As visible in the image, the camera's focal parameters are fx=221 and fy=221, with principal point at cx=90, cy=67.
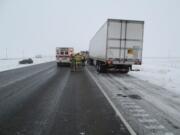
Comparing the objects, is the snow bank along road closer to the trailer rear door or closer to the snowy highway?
the snowy highway

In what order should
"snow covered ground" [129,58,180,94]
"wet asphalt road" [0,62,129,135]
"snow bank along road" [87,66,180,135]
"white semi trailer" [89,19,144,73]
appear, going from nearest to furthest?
"wet asphalt road" [0,62,129,135] < "snow bank along road" [87,66,180,135] < "snow covered ground" [129,58,180,94] < "white semi trailer" [89,19,144,73]

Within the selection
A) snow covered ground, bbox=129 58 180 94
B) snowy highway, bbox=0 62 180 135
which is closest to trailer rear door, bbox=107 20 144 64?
snow covered ground, bbox=129 58 180 94

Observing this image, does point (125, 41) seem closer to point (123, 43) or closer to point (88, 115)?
point (123, 43)

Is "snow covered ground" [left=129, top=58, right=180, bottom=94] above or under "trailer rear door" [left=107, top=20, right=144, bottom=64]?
under

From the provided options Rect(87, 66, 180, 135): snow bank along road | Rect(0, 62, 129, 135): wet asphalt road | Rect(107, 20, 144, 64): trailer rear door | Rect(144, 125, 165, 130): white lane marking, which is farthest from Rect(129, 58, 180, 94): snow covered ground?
Rect(144, 125, 165, 130): white lane marking

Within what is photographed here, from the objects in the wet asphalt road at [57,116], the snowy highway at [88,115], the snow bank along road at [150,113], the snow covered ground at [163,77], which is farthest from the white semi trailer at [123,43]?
the wet asphalt road at [57,116]

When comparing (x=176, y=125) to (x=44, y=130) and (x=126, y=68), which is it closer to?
(x=44, y=130)

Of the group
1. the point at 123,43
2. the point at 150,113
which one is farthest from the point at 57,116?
the point at 123,43

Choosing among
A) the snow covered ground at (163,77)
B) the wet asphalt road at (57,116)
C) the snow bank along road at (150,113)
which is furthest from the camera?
the snow covered ground at (163,77)

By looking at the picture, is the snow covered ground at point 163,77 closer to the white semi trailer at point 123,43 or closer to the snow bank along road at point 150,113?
the white semi trailer at point 123,43

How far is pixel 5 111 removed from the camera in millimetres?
7094

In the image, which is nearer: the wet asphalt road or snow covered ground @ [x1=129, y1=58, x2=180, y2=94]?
the wet asphalt road

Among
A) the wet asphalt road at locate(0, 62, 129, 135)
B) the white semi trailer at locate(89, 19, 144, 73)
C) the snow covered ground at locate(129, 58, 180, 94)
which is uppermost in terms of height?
the white semi trailer at locate(89, 19, 144, 73)

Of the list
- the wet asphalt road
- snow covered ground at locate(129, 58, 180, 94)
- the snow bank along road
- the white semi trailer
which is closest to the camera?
the wet asphalt road
